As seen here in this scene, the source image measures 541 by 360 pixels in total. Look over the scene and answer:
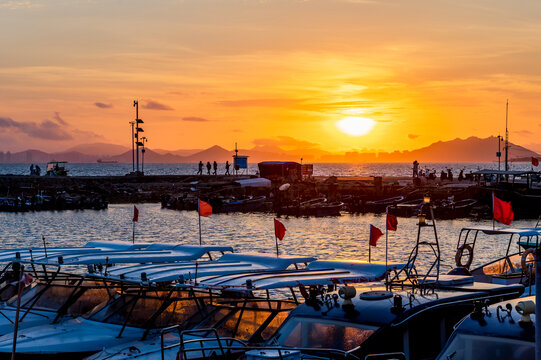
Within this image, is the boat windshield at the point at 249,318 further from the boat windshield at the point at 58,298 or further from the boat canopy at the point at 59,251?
the boat canopy at the point at 59,251

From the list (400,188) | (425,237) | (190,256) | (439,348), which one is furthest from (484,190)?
(439,348)

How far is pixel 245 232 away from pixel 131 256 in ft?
159

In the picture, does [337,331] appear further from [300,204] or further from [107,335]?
[300,204]

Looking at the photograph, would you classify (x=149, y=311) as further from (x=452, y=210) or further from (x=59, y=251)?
(x=452, y=210)

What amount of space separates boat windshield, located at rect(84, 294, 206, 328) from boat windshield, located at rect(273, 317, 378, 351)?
568 centimetres

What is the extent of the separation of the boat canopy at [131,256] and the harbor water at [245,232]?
21472mm

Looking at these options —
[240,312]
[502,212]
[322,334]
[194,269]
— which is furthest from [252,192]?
[322,334]

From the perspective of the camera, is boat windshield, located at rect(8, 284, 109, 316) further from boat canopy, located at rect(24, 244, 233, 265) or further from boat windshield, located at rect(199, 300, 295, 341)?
boat windshield, located at rect(199, 300, 295, 341)

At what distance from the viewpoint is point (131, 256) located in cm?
2528

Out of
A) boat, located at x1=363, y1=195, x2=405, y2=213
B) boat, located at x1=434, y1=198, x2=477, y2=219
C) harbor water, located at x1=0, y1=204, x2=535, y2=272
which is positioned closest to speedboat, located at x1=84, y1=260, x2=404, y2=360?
harbor water, located at x1=0, y1=204, x2=535, y2=272

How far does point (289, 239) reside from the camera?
67625 mm

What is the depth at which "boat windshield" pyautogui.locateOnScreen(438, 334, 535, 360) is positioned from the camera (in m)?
12.3

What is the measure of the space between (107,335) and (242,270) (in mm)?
4108

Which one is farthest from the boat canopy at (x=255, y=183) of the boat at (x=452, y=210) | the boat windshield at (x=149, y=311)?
the boat windshield at (x=149, y=311)
